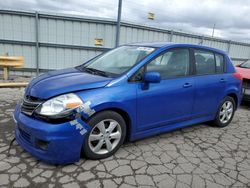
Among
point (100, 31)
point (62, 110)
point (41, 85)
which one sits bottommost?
point (62, 110)

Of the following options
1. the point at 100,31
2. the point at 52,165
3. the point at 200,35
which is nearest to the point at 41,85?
the point at 52,165

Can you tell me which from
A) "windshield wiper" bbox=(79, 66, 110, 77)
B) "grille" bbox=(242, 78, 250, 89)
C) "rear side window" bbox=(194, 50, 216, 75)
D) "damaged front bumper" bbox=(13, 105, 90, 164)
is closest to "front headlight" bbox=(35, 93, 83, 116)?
"damaged front bumper" bbox=(13, 105, 90, 164)

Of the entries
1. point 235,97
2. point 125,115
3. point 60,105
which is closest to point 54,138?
point 60,105

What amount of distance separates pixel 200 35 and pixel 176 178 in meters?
10.2

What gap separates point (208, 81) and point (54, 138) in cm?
287

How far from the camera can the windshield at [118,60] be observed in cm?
345

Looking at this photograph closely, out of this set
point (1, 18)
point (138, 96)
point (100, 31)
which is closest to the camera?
point (138, 96)

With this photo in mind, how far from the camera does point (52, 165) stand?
2.91 metres

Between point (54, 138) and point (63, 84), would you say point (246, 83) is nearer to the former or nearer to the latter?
point (63, 84)

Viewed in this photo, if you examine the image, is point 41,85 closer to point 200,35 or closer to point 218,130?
point 218,130

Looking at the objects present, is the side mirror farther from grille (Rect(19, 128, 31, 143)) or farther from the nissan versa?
grille (Rect(19, 128, 31, 143))

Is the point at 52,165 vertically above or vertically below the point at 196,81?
below

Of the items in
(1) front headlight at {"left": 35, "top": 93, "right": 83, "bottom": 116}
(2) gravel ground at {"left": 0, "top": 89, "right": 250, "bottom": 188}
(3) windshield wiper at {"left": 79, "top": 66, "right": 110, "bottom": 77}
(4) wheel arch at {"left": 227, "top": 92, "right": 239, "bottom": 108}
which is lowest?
A: (2) gravel ground at {"left": 0, "top": 89, "right": 250, "bottom": 188}

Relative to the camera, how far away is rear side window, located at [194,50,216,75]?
13.4ft
